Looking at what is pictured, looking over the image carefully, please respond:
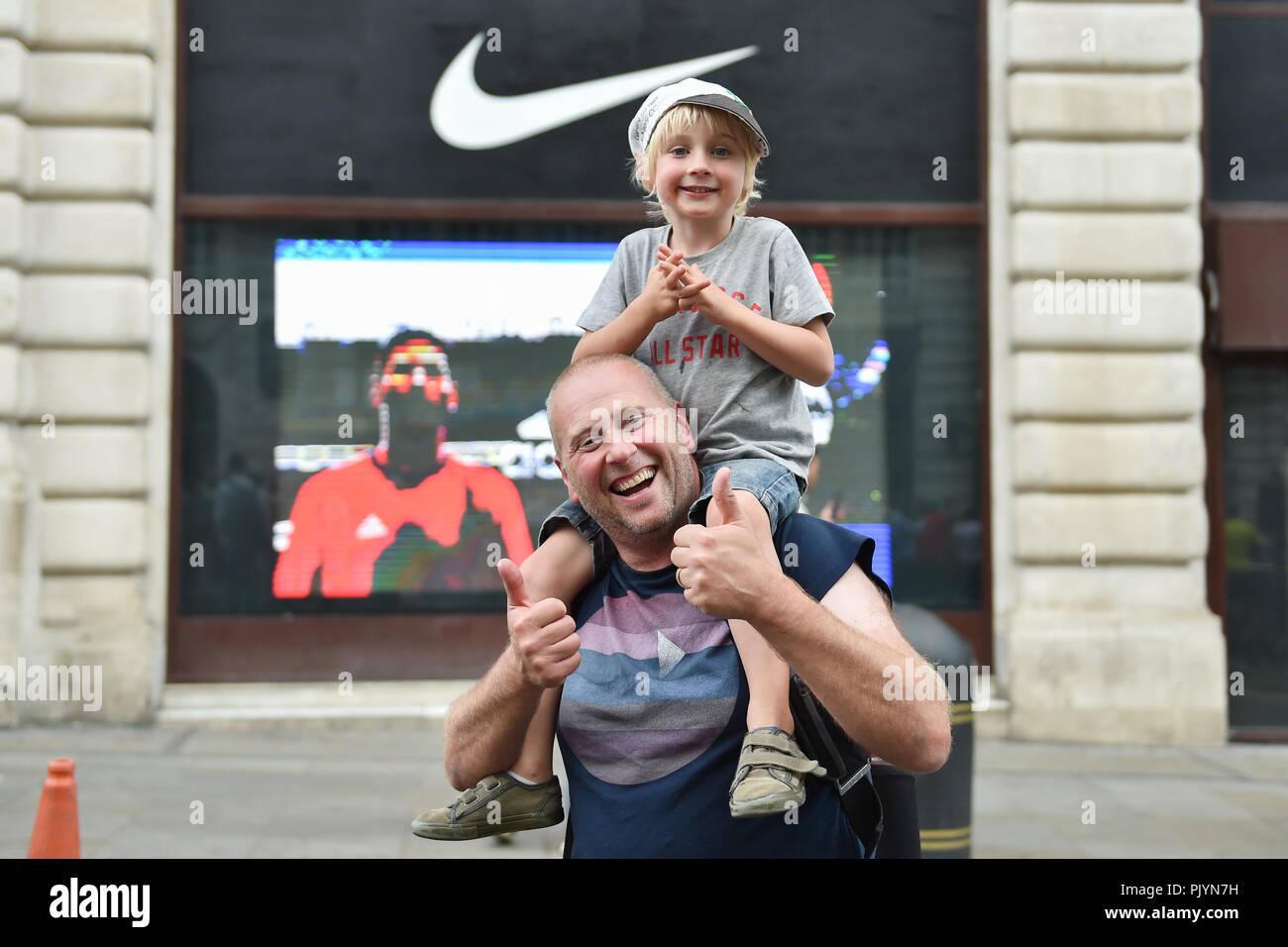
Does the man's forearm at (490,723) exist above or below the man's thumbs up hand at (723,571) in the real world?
below

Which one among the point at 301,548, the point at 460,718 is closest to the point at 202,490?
the point at 301,548

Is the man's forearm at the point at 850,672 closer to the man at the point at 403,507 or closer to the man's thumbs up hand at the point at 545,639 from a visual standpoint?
the man's thumbs up hand at the point at 545,639

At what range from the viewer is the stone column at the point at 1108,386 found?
32.3 feet

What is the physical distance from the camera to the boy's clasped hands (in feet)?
8.33

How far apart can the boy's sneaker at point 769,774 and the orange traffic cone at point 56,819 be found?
3.76 m

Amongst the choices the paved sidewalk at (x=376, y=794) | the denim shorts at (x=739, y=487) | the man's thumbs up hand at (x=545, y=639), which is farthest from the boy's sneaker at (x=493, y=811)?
the paved sidewalk at (x=376, y=794)

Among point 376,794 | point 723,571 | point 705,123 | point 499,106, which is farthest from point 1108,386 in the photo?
point 723,571

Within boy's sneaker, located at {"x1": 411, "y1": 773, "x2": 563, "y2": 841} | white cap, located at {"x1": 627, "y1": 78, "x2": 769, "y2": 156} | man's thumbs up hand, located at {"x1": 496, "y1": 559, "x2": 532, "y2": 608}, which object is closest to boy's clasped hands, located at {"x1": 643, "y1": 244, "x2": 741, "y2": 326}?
white cap, located at {"x1": 627, "y1": 78, "x2": 769, "y2": 156}

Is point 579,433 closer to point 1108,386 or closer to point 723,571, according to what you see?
point 723,571

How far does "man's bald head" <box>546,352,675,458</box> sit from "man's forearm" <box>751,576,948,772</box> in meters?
0.56

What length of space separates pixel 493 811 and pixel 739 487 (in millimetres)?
825

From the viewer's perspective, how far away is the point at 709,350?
2.76m

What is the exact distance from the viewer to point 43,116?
383 inches
